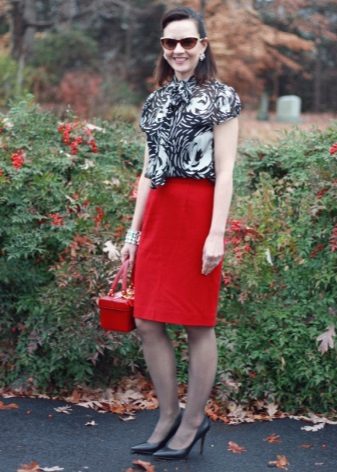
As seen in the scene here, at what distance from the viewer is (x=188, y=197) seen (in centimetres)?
378

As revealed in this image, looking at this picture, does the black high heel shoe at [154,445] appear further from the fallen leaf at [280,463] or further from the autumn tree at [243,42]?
the autumn tree at [243,42]

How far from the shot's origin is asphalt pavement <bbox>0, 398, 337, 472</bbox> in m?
3.99

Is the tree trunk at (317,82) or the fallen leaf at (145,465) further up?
the tree trunk at (317,82)

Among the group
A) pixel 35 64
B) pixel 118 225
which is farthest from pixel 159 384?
pixel 35 64

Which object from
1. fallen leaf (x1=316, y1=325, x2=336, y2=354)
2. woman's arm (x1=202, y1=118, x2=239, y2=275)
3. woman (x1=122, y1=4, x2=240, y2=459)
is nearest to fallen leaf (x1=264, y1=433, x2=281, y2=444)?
fallen leaf (x1=316, y1=325, x2=336, y2=354)

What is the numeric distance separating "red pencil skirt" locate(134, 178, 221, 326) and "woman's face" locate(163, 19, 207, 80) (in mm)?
504

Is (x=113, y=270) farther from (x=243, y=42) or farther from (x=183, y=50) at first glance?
(x=243, y=42)

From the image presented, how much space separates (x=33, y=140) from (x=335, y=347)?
2271 mm

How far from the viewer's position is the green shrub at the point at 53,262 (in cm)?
488

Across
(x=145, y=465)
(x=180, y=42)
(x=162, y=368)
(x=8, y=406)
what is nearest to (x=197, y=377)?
(x=162, y=368)

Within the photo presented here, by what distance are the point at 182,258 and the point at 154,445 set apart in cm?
90

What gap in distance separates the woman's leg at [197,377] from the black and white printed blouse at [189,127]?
2.36 feet

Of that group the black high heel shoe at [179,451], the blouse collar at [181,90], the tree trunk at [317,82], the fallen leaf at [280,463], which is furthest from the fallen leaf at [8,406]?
the tree trunk at [317,82]

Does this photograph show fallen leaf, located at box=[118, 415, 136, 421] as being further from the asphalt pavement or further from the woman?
the woman
